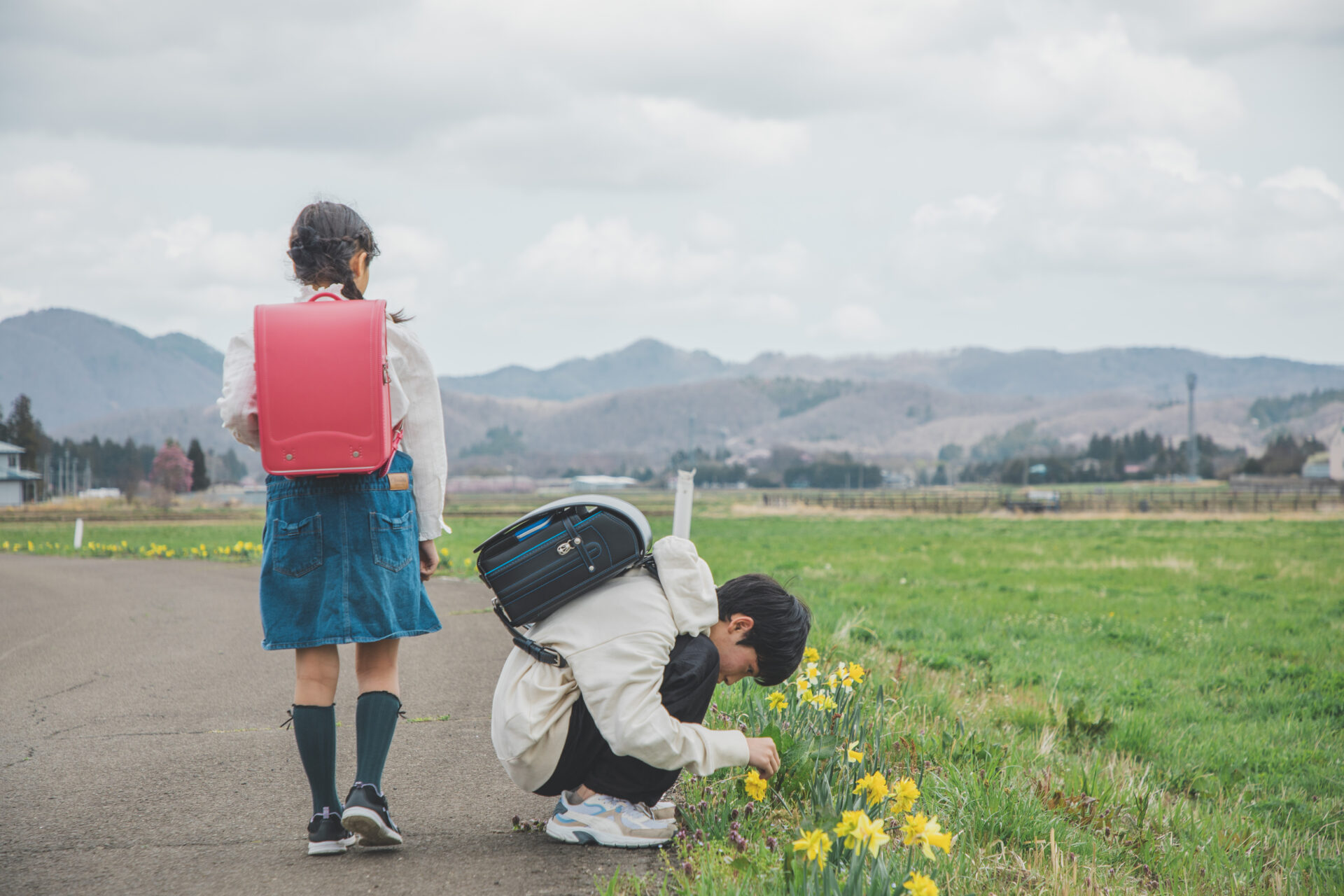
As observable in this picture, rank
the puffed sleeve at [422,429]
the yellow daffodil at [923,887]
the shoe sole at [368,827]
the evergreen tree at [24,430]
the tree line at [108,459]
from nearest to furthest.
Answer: the yellow daffodil at [923,887] < the shoe sole at [368,827] < the puffed sleeve at [422,429] < the evergreen tree at [24,430] < the tree line at [108,459]

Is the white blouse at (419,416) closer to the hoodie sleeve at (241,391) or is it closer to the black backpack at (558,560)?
the hoodie sleeve at (241,391)

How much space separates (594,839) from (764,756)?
22.8 inches

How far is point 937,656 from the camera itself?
8.50 metres

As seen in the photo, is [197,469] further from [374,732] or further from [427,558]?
[374,732]

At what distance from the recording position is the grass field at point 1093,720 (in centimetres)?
346

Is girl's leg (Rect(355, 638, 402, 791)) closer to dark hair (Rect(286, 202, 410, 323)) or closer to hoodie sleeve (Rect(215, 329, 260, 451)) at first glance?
hoodie sleeve (Rect(215, 329, 260, 451))

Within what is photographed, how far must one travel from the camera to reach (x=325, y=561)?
2.88m

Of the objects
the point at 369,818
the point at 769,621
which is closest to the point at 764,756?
the point at 769,621

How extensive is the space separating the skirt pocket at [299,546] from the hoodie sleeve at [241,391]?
25 cm

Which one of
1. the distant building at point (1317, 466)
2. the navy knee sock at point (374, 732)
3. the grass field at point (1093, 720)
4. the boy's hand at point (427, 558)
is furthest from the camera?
the distant building at point (1317, 466)

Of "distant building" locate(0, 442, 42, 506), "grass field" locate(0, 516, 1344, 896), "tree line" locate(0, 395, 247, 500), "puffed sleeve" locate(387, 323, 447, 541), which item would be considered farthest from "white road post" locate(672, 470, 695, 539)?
"tree line" locate(0, 395, 247, 500)

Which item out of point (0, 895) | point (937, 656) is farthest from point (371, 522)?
point (937, 656)

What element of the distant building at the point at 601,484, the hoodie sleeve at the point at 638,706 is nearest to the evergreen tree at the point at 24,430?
the hoodie sleeve at the point at 638,706

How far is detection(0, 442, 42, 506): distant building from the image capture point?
41688 mm
